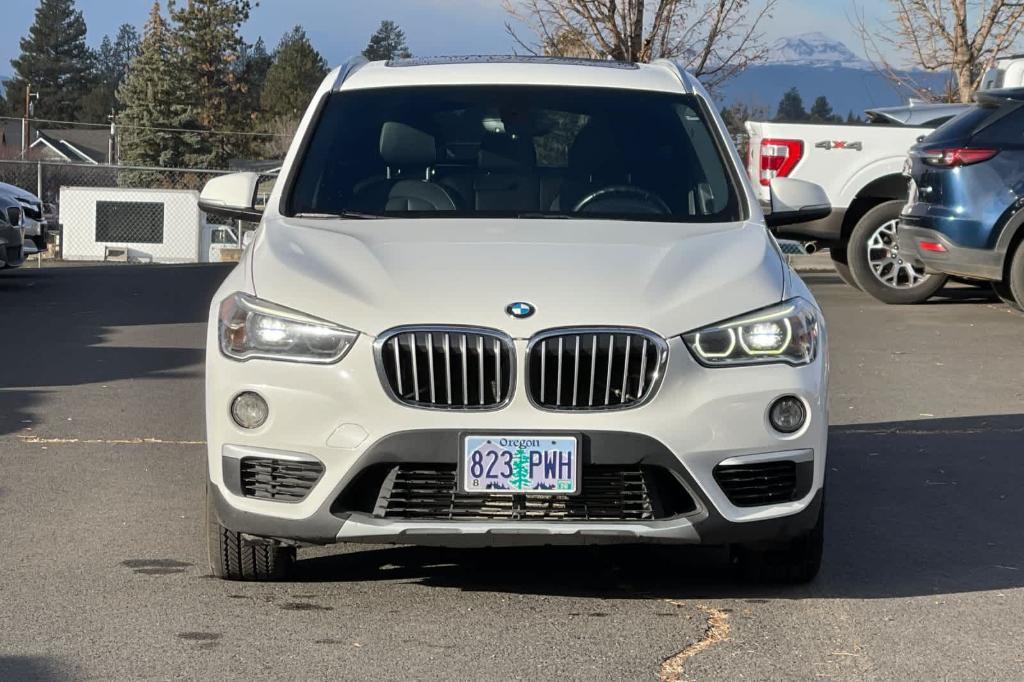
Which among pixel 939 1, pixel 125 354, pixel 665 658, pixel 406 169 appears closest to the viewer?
pixel 665 658

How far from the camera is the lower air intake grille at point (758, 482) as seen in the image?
5.11 metres

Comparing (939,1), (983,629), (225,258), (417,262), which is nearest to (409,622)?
(417,262)

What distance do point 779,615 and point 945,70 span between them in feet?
80.1

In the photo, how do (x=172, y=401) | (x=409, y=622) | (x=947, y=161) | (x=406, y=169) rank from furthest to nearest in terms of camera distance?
(x=947, y=161), (x=172, y=401), (x=406, y=169), (x=409, y=622)

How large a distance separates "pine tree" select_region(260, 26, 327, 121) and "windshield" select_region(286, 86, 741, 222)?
89.7 meters

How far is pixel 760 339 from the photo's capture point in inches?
204

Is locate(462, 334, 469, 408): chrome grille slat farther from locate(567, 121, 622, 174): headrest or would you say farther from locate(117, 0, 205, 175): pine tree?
locate(117, 0, 205, 175): pine tree

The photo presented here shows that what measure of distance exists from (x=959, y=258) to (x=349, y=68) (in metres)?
8.34

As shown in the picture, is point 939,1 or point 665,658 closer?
point 665,658

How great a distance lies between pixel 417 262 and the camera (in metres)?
5.36

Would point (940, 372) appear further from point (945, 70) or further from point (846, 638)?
point (945, 70)

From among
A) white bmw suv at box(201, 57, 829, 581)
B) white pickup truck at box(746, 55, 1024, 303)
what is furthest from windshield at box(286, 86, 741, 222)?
white pickup truck at box(746, 55, 1024, 303)

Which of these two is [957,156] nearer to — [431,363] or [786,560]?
[786,560]

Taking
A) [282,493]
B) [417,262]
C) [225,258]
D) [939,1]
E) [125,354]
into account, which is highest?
[939,1]
